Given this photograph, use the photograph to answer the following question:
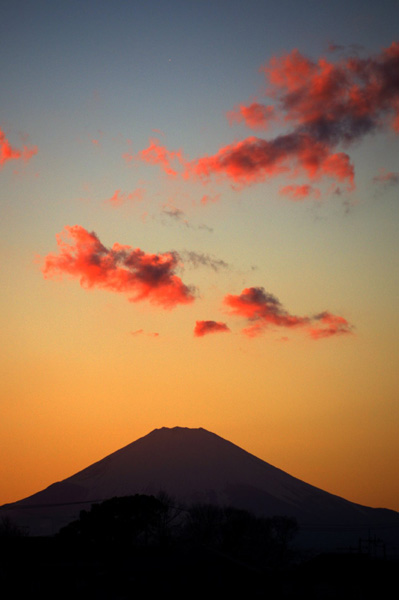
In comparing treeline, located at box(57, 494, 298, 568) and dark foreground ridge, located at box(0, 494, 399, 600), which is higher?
treeline, located at box(57, 494, 298, 568)

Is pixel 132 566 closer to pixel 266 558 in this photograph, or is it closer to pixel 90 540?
pixel 90 540

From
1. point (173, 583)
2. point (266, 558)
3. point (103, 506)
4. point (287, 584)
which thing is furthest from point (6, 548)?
point (266, 558)

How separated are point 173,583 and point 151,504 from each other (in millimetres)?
48037

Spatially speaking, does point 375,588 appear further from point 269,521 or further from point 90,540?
point 269,521

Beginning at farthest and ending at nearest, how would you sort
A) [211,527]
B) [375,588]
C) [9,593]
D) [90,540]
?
[211,527] < [90,540] < [375,588] < [9,593]

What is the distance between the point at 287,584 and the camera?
59.1 metres

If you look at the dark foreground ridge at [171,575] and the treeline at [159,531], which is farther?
the treeline at [159,531]

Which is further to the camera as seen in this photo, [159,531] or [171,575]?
[159,531]

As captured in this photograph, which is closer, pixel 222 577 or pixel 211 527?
pixel 222 577

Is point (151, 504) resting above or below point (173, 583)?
above

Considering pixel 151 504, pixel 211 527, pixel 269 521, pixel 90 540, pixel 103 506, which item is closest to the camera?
pixel 90 540

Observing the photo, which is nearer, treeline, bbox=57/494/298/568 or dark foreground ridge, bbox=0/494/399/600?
dark foreground ridge, bbox=0/494/399/600

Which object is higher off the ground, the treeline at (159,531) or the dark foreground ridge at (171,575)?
the treeline at (159,531)

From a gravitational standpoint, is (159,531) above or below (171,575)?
above
